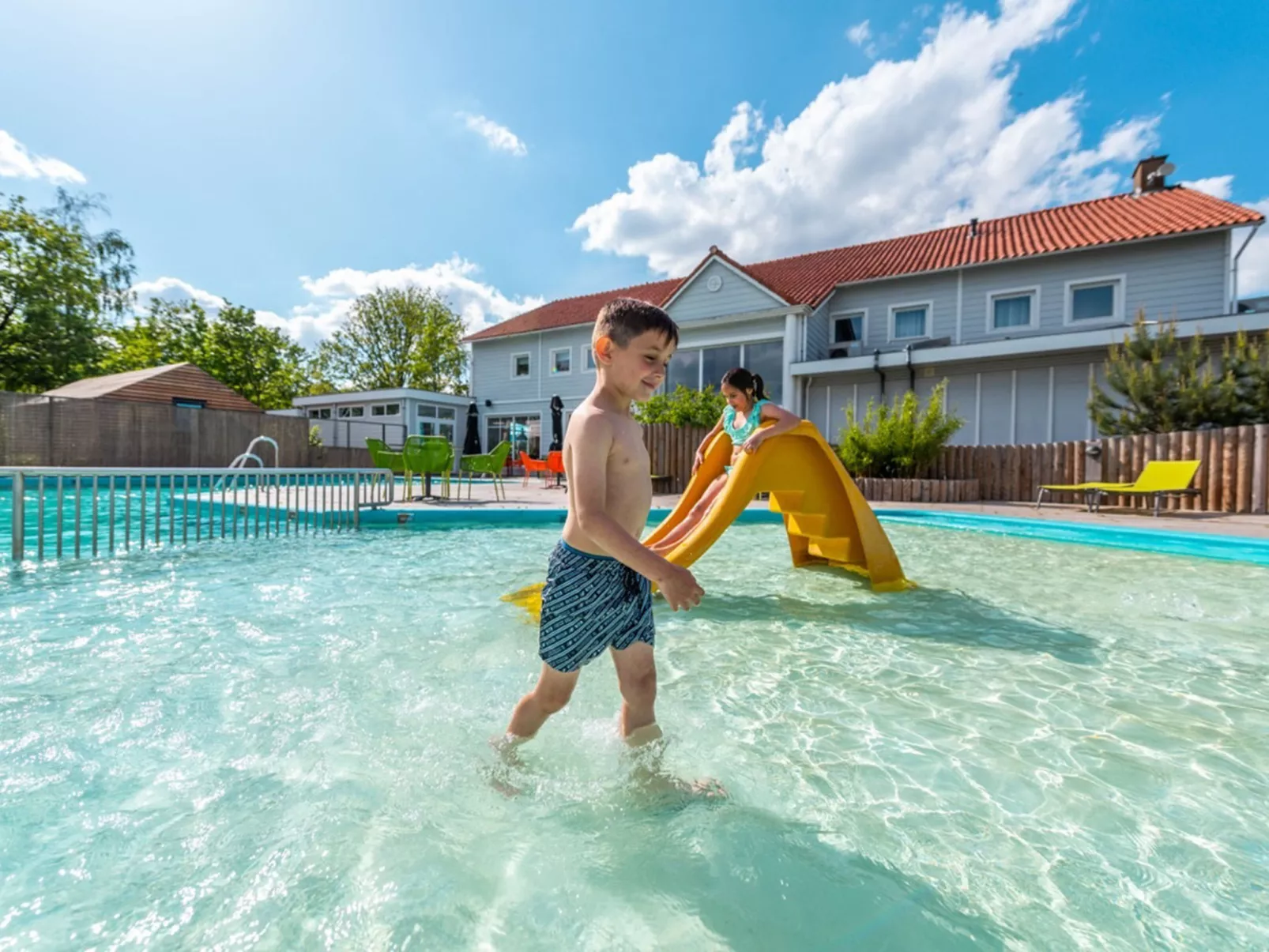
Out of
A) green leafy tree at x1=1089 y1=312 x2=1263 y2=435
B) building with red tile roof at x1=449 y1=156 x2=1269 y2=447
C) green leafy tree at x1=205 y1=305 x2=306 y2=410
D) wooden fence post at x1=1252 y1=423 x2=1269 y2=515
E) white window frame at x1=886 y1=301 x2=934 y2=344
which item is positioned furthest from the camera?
green leafy tree at x1=205 y1=305 x2=306 y2=410

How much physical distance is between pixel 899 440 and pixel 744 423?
8.99m

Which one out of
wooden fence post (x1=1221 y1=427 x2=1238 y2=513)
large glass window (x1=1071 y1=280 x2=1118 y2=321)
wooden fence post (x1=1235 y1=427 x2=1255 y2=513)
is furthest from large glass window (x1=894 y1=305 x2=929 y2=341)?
wooden fence post (x1=1235 y1=427 x2=1255 y2=513)

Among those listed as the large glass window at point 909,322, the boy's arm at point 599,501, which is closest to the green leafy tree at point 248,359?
the large glass window at point 909,322

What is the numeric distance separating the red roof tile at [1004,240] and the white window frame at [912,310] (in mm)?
876

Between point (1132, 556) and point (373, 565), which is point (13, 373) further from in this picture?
point (1132, 556)

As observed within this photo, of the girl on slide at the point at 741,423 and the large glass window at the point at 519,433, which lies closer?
the girl on slide at the point at 741,423

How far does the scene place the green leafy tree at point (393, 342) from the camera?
3556 cm

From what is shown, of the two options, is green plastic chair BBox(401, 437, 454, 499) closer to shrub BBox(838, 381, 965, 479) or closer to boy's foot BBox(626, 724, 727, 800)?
shrub BBox(838, 381, 965, 479)

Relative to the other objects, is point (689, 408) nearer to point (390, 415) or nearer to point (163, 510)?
point (163, 510)

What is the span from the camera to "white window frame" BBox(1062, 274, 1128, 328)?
13.4 m

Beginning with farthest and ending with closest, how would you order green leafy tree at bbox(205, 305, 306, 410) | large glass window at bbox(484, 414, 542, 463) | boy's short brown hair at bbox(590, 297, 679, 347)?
green leafy tree at bbox(205, 305, 306, 410)
large glass window at bbox(484, 414, 542, 463)
boy's short brown hair at bbox(590, 297, 679, 347)

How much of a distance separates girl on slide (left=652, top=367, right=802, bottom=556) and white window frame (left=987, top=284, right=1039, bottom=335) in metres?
13.8

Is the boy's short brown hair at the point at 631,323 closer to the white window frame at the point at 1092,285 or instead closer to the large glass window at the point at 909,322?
the large glass window at the point at 909,322

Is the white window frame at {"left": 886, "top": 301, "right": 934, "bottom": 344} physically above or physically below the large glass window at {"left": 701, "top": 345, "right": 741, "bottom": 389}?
above
